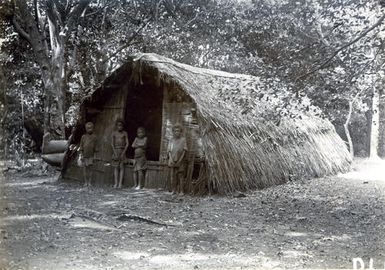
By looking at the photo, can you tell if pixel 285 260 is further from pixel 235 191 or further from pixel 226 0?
pixel 226 0

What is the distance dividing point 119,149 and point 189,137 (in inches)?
67.1

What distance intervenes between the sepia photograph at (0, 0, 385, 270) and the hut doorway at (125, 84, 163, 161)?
0.03m

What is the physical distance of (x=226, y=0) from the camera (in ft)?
32.5

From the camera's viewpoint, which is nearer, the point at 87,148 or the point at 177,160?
the point at 177,160

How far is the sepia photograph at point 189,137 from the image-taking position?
5.12m

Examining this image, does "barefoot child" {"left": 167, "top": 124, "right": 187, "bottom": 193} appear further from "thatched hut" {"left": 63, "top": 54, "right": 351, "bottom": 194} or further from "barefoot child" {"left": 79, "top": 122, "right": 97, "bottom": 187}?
"barefoot child" {"left": 79, "top": 122, "right": 97, "bottom": 187}

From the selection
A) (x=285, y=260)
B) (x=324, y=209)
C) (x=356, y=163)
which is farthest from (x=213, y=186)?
(x=356, y=163)

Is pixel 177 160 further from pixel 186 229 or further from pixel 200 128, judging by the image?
pixel 186 229

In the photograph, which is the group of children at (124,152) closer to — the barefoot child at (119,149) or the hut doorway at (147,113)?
the barefoot child at (119,149)

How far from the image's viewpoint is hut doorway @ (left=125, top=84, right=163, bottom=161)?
1125 cm

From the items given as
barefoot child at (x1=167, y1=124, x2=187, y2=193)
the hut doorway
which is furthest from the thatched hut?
barefoot child at (x1=167, y1=124, x2=187, y2=193)

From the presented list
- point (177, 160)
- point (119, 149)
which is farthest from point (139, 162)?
point (177, 160)

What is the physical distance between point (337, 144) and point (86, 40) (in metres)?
7.69

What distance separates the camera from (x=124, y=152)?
395 inches
